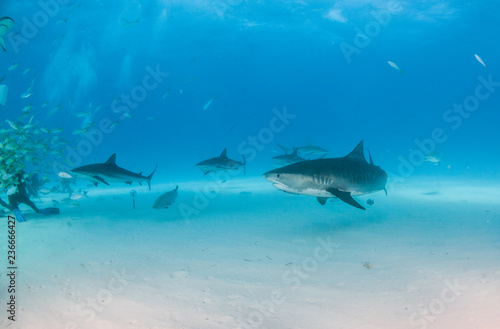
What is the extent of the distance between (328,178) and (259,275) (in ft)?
7.52

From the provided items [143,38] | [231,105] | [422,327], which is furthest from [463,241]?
[231,105]

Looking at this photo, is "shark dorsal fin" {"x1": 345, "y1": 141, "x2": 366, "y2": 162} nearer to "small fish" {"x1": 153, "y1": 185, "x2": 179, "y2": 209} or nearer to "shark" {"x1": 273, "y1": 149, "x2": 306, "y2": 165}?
"shark" {"x1": 273, "y1": 149, "x2": 306, "y2": 165}

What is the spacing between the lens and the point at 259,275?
3.92 meters

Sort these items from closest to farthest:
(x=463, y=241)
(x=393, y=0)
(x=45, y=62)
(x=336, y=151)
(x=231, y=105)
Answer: (x=463, y=241)
(x=393, y=0)
(x=45, y=62)
(x=336, y=151)
(x=231, y=105)

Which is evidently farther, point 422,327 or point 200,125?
point 200,125

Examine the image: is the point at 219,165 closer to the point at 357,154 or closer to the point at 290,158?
the point at 290,158

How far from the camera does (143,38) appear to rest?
4572 cm

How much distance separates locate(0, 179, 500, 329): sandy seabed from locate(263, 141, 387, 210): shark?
1.04 metres

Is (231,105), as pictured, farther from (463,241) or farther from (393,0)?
(463,241)

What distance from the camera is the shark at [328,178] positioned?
4.86m

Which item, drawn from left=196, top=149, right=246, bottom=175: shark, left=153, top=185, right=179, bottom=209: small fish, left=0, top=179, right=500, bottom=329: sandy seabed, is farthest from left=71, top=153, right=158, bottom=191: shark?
left=196, top=149, right=246, bottom=175: shark

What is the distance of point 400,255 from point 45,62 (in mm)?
62994

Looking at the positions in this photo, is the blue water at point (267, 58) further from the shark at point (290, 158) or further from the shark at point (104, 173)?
the shark at point (290, 158)

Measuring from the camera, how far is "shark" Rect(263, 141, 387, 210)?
4861 millimetres
